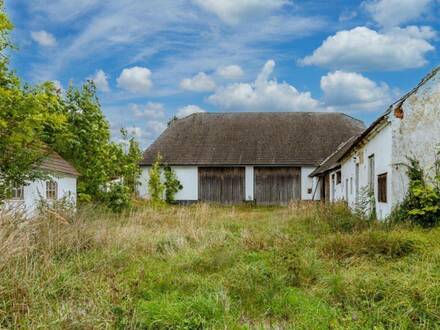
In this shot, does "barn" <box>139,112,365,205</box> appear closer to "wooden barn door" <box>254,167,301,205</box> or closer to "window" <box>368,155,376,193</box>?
"wooden barn door" <box>254,167,301,205</box>

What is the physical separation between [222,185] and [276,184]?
11.7 ft

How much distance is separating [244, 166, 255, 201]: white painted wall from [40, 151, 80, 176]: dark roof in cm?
1282

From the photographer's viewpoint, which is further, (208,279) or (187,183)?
(187,183)

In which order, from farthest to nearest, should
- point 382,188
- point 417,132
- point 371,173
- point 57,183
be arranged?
1. point 57,183
2. point 371,173
3. point 382,188
4. point 417,132

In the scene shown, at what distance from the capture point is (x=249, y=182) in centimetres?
2725

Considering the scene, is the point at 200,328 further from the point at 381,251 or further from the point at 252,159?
the point at 252,159

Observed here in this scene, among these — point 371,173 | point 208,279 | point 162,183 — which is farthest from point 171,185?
point 208,279

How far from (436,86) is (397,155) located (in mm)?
2080

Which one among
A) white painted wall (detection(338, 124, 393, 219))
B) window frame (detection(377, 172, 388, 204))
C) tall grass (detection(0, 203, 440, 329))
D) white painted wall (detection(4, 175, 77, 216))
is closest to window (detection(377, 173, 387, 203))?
window frame (detection(377, 172, 388, 204))

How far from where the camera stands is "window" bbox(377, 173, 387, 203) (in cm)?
1155

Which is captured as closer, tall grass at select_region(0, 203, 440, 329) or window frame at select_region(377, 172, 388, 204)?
tall grass at select_region(0, 203, 440, 329)

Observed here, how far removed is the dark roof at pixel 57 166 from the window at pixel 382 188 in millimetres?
10491

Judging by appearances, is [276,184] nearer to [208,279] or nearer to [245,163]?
[245,163]

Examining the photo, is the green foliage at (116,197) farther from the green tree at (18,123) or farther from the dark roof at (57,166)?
the green tree at (18,123)
